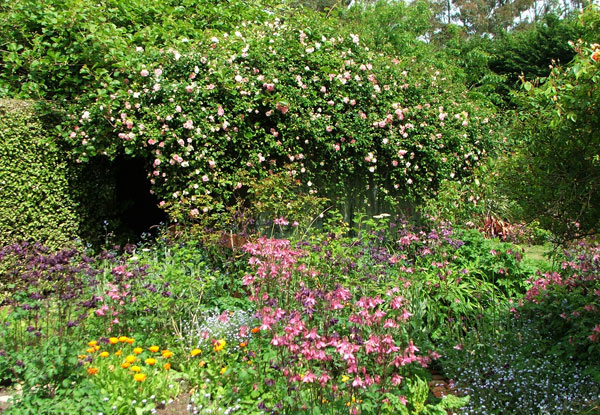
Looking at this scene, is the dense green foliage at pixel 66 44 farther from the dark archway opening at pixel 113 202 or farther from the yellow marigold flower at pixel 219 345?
the yellow marigold flower at pixel 219 345

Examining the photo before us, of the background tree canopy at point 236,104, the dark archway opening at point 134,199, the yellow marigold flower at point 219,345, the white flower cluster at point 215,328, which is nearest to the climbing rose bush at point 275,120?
the background tree canopy at point 236,104

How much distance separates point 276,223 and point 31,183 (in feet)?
9.06

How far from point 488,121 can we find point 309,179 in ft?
10.5

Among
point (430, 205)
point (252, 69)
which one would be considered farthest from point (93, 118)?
point (430, 205)

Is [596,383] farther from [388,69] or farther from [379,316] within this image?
[388,69]

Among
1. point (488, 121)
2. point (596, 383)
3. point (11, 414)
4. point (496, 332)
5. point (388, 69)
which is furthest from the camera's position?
point (488, 121)

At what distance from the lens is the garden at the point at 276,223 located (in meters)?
2.98

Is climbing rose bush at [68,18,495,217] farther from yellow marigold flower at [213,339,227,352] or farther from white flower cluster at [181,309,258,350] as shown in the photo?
yellow marigold flower at [213,339,227,352]

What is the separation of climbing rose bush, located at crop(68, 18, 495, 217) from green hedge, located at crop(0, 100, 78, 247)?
359mm

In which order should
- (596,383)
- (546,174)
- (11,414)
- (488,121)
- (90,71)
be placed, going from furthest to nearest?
(488,121), (90,71), (546,174), (596,383), (11,414)

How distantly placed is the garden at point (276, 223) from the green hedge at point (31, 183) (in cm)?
2

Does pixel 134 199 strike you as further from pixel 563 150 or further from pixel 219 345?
pixel 563 150

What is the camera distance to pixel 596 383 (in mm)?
3213

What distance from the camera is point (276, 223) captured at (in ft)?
17.4
